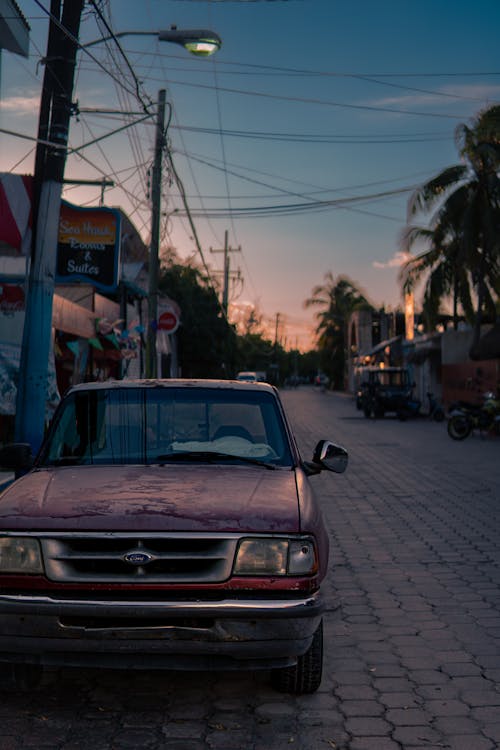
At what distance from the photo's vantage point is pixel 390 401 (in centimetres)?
3588

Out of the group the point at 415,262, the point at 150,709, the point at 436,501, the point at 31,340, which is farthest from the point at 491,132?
the point at 150,709

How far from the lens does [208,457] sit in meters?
5.05

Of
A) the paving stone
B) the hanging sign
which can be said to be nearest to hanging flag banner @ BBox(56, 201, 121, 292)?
the hanging sign

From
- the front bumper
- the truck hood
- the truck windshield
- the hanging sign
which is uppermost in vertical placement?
the hanging sign

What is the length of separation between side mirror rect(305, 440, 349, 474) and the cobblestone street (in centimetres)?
106

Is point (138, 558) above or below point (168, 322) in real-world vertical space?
below

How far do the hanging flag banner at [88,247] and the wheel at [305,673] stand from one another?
12.3m

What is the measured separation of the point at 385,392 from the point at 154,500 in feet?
107

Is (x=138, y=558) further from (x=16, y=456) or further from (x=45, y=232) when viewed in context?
(x=45, y=232)

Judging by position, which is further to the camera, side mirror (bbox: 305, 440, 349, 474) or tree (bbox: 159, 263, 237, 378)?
tree (bbox: 159, 263, 237, 378)

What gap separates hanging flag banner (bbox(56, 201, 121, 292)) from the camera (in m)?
15.8

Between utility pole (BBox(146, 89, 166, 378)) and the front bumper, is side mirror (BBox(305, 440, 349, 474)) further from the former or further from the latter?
utility pole (BBox(146, 89, 166, 378))

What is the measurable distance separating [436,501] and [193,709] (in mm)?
7841

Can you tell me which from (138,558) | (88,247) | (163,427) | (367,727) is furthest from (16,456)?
(88,247)
